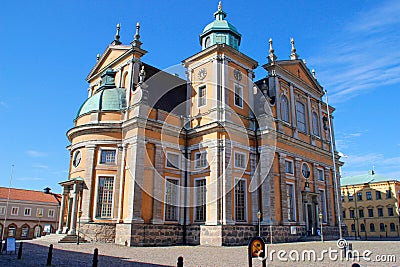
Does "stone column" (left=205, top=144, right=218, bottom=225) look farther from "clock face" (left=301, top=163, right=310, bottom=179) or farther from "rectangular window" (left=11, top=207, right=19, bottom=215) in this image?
"rectangular window" (left=11, top=207, right=19, bottom=215)

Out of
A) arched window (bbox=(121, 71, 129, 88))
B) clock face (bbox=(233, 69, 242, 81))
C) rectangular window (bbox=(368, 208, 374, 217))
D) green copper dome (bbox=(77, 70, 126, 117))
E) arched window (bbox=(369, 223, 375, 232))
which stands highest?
clock face (bbox=(233, 69, 242, 81))

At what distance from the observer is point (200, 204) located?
26.5m

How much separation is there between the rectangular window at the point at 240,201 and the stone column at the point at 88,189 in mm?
10732

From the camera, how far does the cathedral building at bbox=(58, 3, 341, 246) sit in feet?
80.9

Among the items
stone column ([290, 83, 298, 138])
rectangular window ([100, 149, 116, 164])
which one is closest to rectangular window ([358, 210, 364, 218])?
stone column ([290, 83, 298, 138])

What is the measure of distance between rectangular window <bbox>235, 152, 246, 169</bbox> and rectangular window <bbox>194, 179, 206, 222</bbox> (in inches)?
115

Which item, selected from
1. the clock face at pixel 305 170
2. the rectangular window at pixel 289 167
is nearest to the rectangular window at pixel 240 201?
the rectangular window at pixel 289 167

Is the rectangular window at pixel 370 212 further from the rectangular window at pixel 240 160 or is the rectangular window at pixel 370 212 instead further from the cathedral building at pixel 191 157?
the rectangular window at pixel 240 160

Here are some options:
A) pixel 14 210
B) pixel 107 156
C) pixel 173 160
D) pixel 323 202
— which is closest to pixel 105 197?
pixel 107 156

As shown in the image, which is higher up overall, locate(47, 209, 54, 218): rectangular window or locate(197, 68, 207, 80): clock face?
locate(197, 68, 207, 80): clock face

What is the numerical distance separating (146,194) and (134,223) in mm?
2351

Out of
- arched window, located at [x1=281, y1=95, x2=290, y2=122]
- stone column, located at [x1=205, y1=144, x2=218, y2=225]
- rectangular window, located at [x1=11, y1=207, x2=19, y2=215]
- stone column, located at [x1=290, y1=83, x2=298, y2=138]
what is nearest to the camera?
stone column, located at [x1=205, y1=144, x2=218, y2=225]

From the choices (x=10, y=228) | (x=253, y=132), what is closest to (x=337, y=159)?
(x=253, y=132)

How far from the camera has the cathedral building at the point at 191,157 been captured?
24.7m
